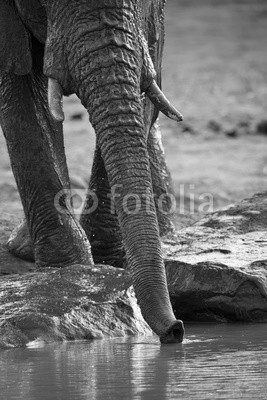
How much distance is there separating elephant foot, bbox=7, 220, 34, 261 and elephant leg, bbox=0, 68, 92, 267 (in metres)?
0.54

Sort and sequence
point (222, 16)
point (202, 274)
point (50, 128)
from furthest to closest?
1. point (222, 16)
2. point (50, 128)
3. point (202, 274)

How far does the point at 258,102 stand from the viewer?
18.5 m

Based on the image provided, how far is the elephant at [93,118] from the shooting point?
5816 mm

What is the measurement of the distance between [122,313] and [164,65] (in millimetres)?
14540

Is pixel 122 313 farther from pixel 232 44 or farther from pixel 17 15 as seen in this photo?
pixel 232 44

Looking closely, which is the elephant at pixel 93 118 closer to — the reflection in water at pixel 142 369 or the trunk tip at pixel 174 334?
the trunk tip at pixel 174 334

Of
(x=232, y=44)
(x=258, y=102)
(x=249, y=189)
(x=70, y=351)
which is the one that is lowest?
(x=70, y=351)

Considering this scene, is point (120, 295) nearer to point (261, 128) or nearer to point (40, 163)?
point (40, 163)

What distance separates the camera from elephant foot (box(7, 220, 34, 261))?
8133 millimetres

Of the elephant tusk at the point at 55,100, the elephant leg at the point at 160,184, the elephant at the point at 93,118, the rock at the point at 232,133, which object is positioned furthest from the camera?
the rock at the point at 232,133

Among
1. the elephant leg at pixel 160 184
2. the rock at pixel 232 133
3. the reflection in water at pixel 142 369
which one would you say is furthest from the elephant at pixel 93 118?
the rock at pixel 232 133

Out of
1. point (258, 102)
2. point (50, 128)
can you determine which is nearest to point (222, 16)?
point (258, 102)

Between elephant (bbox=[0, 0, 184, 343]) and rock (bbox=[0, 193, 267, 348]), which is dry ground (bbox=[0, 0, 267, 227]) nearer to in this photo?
elephant (bbox=[0, 0, 184, 343])

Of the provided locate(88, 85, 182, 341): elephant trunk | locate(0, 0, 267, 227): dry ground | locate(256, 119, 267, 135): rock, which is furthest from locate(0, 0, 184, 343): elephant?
locate(256, 119, 267, 135): rock
